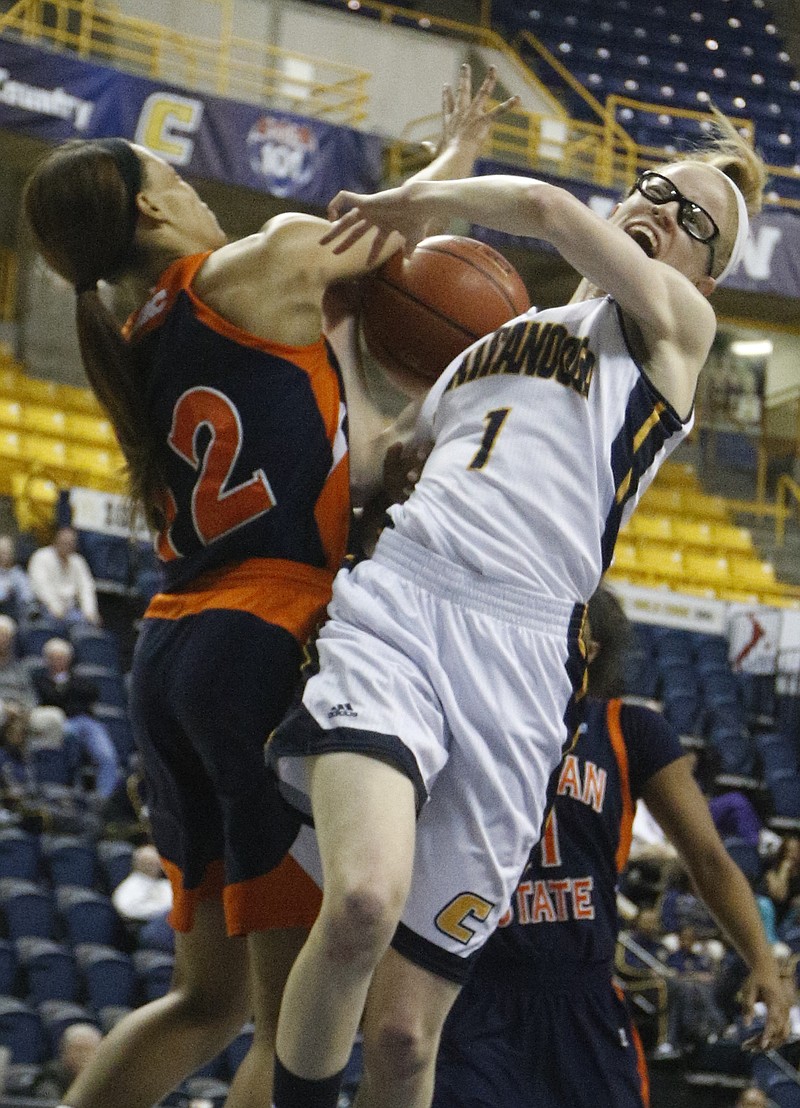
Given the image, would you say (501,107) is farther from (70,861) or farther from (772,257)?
(772,257)

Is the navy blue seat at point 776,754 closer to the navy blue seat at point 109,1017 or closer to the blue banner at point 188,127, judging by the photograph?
the blue banner at point 188,127

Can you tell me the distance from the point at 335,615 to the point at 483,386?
53 centimetres

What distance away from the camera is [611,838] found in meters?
3.59

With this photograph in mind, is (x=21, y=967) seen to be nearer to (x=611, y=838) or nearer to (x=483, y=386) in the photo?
(x=611, y=838)

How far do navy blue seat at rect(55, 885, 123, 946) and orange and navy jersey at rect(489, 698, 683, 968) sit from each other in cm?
436

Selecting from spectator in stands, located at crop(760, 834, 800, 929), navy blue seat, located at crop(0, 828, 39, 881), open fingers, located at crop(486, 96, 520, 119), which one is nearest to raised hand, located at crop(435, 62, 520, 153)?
open fingers, located at crop(486, 96, 520, 119)

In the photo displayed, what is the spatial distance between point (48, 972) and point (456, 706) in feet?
15.8

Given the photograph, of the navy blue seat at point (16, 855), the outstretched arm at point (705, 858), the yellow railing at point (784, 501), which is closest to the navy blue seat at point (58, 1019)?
the navy blue seat at point (16, 855)

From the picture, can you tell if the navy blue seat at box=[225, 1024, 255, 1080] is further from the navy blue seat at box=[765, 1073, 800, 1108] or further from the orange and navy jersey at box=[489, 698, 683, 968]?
the orange and navy jersey at box=[489, 698, 683, 968]

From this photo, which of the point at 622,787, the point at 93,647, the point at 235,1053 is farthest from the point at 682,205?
the point at 93,647

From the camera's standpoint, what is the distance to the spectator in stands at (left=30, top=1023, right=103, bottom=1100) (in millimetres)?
5832

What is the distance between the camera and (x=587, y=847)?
356cm

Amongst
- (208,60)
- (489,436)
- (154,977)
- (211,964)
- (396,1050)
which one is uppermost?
(208,60)

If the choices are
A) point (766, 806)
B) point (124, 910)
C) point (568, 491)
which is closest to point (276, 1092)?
point (568, 491)
